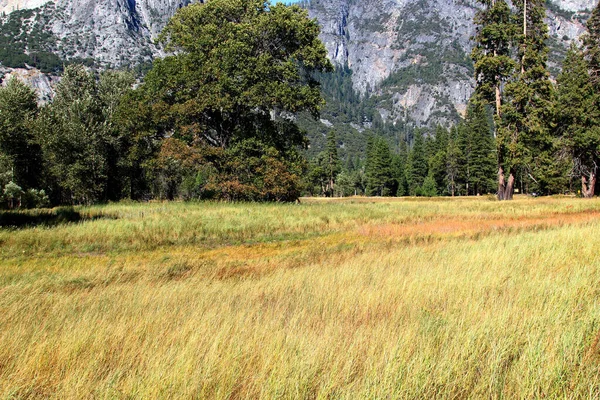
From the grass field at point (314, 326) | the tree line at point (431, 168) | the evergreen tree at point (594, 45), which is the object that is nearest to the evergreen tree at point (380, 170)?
the tree line at point (431, 168)

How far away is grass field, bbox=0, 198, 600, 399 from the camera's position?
2928mm

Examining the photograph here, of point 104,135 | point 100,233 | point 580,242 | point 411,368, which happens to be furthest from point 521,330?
point 104,135

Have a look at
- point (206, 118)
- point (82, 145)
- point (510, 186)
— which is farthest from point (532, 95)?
point (82, 145)

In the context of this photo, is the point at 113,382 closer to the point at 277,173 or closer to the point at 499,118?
the point at 277,173

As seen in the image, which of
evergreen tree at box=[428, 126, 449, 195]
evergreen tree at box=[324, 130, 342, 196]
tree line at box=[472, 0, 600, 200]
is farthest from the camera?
evergreen tree at box=[324, 130, 342, 196]

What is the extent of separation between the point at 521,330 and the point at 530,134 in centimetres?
3392

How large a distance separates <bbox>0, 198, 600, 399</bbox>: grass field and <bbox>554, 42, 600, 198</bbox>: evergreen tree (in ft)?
107

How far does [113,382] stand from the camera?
9.84 feet

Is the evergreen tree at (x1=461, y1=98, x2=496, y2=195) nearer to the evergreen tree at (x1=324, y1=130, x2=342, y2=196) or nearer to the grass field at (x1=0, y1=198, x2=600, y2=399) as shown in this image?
the evergreen tree at (x1=324, y1=130, x2=342, y2=196)

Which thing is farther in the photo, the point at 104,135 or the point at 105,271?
the point at 104,135

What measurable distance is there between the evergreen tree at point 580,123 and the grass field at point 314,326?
32653 mm

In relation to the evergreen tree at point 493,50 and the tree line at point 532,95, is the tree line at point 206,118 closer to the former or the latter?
the tree line at point 532,95

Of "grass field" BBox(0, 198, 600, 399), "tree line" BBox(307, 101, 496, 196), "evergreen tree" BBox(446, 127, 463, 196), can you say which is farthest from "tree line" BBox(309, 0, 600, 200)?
"evergreen tree" BBox(446, 127, 463, 196)

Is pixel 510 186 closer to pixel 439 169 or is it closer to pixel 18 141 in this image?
pixel 18 141
